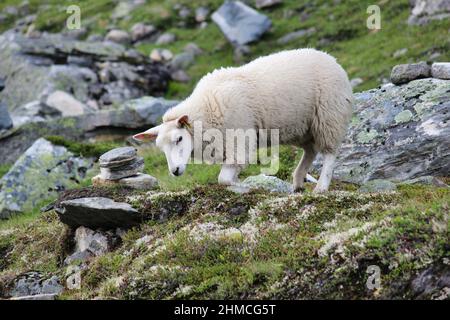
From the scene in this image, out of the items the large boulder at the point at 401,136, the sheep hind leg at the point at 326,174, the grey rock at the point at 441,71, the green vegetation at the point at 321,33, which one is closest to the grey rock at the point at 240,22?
the green vegetation at the point at 321,33

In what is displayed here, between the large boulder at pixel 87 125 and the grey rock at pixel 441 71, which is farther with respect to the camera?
the large boulder at pixel 87 125

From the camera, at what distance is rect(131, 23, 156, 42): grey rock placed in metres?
35.8

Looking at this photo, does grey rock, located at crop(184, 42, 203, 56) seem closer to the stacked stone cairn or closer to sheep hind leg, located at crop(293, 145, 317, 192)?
the stacked stone cairn

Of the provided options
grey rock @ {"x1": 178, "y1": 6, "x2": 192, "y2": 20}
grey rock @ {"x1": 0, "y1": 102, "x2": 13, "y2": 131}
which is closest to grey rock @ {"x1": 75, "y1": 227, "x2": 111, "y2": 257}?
grey rock @ {"x1": 0, "y1": 102, "x2": 13, "y2": 131}

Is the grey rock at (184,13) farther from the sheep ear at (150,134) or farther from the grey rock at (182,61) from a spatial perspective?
the sheep ear at (150,134)

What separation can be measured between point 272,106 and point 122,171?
3.23 metres

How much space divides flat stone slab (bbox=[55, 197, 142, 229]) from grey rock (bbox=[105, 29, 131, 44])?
83.1ft

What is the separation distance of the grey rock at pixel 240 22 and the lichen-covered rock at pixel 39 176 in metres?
14.0

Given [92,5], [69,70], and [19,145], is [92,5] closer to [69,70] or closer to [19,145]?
[69,70]

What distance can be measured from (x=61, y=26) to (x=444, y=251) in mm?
34114

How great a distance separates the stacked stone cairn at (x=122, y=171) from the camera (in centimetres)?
1311

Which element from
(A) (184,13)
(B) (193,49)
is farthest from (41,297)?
(A) (184,13)

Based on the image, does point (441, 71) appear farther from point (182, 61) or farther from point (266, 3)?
point (266, 3)
